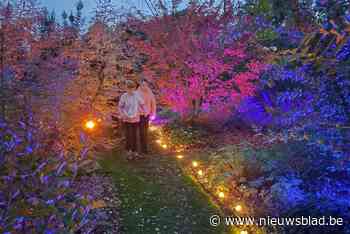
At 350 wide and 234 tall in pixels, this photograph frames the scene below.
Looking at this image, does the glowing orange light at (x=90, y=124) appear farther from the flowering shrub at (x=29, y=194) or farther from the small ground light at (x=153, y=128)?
the flowering shrub at (x=29, y=194)

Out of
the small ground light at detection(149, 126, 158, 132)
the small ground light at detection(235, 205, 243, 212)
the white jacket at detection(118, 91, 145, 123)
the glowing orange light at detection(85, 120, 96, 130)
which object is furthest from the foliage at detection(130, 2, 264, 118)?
→ the small ground light at detection(235, 205, 243, 212)

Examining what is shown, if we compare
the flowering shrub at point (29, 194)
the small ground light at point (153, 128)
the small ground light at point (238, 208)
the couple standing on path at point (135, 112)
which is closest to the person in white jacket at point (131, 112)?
the couple standing on path at point (135, 112)

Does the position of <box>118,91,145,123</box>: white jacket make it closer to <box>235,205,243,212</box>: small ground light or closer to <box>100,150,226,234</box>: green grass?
<box>100,150,226,234</box>: green grass

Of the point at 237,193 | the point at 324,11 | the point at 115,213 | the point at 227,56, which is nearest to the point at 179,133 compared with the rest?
the point at 227,56

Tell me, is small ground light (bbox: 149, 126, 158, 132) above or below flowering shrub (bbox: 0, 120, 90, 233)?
below

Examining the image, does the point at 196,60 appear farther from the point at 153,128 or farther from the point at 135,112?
the point at 135,112

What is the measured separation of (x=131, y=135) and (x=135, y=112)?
0.55m

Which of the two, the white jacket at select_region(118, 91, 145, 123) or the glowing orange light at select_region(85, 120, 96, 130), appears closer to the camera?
the glowing orange light at select_region(85, 120, 96, 130)

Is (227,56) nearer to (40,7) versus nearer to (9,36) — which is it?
(40,7)

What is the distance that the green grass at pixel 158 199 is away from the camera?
4574mm

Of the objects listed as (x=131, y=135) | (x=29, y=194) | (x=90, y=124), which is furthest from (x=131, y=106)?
(x=29, y=194)

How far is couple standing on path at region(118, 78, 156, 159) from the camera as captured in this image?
749cm

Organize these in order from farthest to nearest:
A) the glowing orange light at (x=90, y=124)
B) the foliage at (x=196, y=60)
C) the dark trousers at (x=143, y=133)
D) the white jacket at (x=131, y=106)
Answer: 1. the foliage at (x=196, y=60)
2. the dark trousers at (x=143, y=133)
3. the white jacket at (x=131, y=106)
4. the glowing orange light at (x=90, y=124)

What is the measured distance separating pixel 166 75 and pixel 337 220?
6.75m
